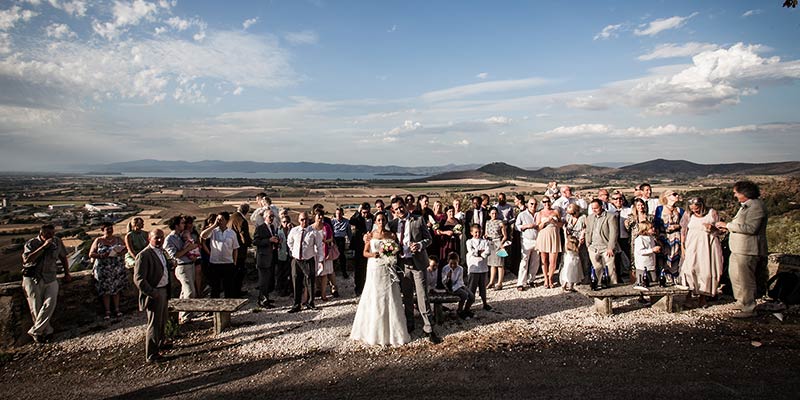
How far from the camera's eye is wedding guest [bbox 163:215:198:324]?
7613 mm

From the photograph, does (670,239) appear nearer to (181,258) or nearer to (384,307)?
(384,307)

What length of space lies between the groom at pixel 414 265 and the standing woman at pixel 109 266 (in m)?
5.60

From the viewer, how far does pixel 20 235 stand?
26.4m

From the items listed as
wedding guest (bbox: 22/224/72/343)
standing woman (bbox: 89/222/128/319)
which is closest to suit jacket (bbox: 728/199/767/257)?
standing woman (bbox: 89/222/128/319)

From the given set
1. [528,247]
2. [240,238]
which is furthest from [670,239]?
[240,238]

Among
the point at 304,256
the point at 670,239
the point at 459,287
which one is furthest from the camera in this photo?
the point at 670,239

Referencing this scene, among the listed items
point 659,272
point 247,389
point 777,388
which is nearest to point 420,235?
point 247,389

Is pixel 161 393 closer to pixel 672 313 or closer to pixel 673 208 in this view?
pixel 672 313

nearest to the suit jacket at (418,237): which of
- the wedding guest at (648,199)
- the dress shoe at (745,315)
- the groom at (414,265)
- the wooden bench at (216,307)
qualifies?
the groom at (414,265)

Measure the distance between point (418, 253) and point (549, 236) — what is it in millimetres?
3918

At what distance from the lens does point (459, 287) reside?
727cm

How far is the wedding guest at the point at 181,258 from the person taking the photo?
761 cm

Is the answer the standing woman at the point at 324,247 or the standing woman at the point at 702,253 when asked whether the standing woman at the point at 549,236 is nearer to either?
the standing woman at the point at 702,253

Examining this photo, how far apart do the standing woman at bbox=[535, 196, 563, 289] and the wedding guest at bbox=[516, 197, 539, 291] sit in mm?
157
